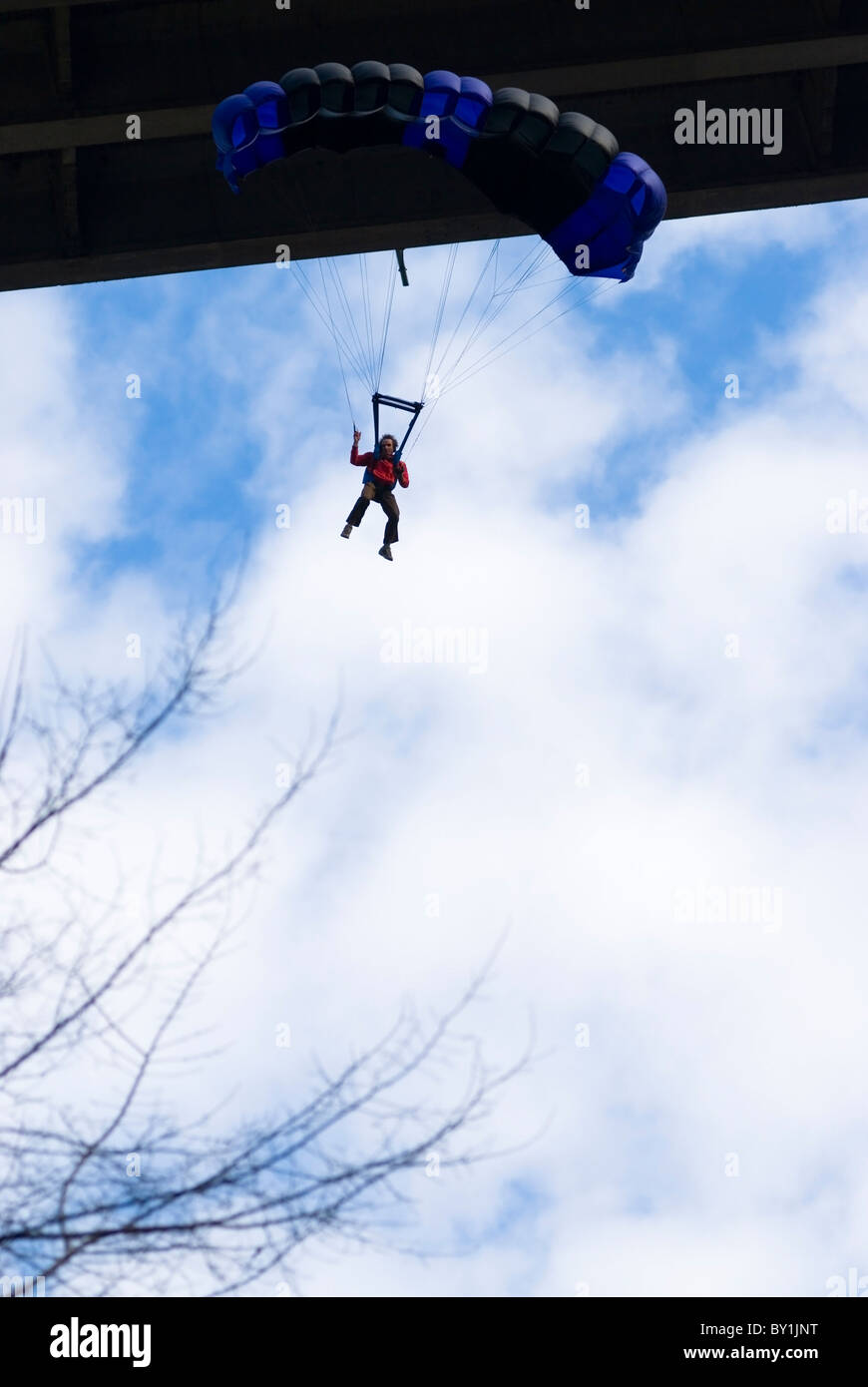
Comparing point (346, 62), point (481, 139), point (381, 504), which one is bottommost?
point (381, 504)

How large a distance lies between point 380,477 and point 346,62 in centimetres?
609

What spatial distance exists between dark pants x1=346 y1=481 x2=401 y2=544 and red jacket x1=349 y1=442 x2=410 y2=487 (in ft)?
0.29

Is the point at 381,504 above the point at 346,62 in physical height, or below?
below

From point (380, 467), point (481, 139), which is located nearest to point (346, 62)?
point (481, 139)

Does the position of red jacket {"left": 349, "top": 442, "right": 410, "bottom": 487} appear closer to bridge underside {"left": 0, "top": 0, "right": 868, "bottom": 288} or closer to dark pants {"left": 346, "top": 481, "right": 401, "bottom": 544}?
dark pants {"left": 346, "top": 481, "right": 401, "bottom": 544}

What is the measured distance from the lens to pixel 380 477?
18406mm

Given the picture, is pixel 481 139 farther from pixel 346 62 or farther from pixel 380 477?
pixel 346 62

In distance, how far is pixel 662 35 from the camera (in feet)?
67.1

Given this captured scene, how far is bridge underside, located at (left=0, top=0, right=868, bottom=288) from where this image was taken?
20.4 meters

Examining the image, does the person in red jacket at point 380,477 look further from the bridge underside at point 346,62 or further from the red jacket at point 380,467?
the bridge underside at point 346,62

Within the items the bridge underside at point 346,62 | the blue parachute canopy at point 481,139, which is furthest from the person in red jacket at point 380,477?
the bridge underside at point 346,62

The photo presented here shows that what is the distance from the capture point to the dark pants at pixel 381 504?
18.4 metres

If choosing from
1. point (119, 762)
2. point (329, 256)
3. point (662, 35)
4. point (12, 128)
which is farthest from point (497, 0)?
point (119, 762)
